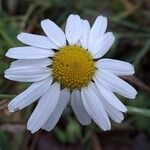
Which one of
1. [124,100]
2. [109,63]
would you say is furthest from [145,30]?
[109,63]

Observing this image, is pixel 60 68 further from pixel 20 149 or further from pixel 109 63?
pixel 20 149

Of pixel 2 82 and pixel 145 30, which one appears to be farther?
pixel 145 30

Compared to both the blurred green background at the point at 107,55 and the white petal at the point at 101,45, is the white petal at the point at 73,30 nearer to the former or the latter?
the white petal at the point at 101,45

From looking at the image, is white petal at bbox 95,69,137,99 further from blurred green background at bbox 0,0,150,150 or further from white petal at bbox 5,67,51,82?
blurred green background at bbox 0,0,150,150

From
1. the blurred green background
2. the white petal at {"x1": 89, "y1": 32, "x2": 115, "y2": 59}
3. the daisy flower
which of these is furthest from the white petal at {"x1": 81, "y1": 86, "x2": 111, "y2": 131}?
the blurred green background

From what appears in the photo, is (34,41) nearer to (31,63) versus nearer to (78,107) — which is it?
(31,63)

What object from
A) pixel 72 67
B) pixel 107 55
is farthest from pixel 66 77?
pixel 107 55
